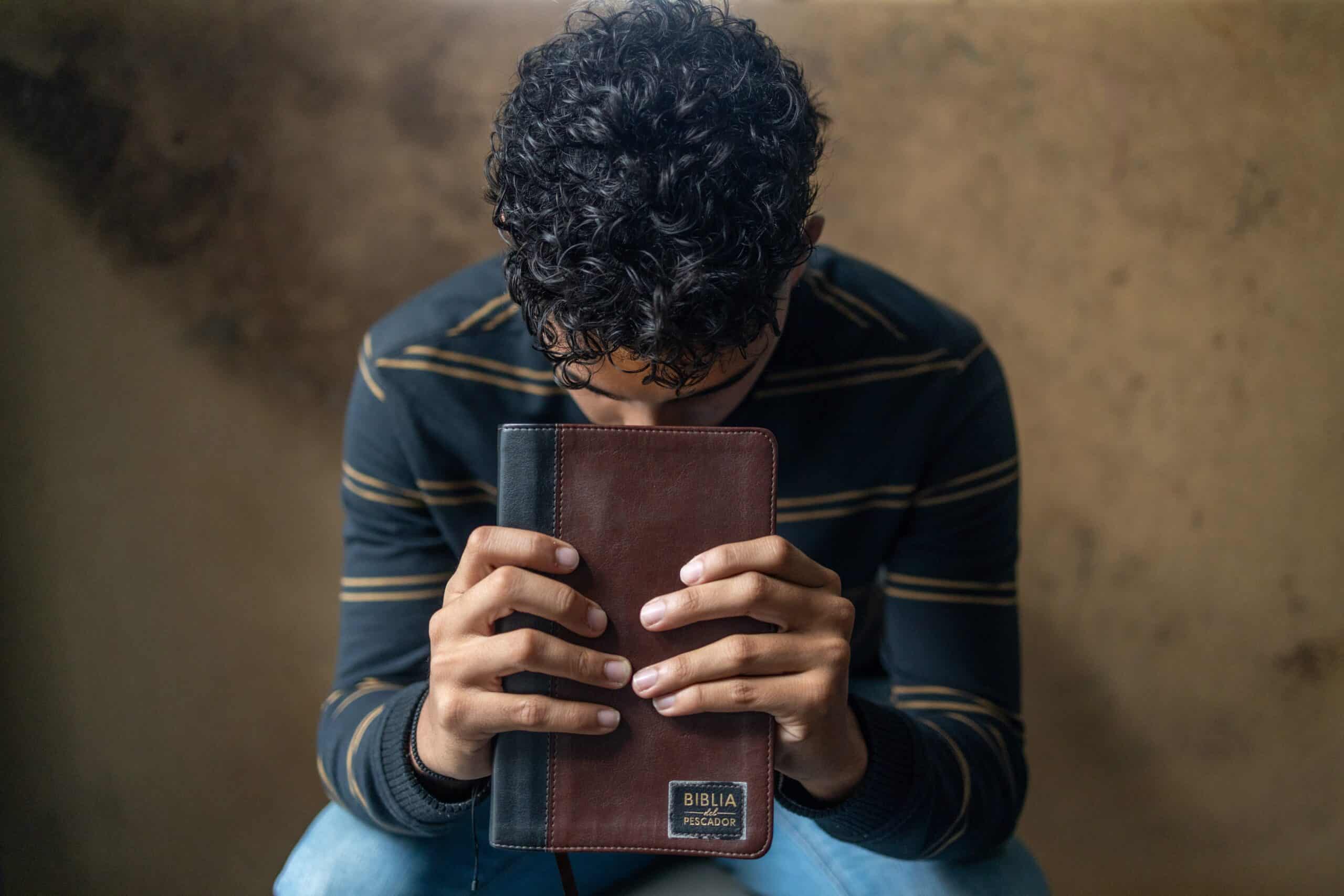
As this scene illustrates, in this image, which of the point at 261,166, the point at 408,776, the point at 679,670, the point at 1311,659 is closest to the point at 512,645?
the point at 679,670

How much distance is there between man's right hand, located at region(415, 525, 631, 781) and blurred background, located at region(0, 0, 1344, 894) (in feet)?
2.30

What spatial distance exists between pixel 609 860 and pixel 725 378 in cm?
55

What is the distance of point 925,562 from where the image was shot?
940mm

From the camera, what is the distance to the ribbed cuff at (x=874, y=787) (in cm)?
76

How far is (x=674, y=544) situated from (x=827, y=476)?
0.28 metres

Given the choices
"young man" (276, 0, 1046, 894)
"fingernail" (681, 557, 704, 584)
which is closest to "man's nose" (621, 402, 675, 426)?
"young man" (276, 0, 1046, 894)

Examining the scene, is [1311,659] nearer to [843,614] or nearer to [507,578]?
[843,614]

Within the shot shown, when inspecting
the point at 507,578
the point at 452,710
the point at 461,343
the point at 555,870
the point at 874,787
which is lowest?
the point at 555,870

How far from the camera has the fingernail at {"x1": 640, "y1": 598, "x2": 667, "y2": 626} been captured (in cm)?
Result: 65

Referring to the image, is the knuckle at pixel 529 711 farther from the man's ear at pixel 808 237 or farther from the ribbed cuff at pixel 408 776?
the man's ear at pixel 808 237

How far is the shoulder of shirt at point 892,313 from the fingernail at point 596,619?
41cm

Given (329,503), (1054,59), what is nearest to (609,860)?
(329,503)

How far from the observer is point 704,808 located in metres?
0.68

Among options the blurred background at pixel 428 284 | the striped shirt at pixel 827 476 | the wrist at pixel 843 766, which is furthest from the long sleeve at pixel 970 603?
the blurred background at pixel 428 284
